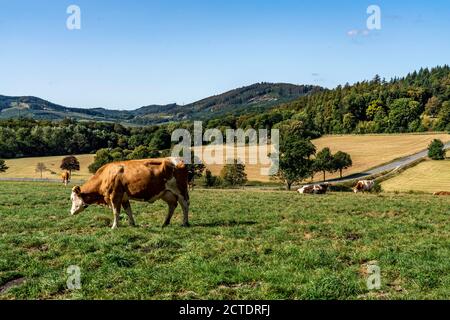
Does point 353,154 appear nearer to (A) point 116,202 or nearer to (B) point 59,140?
(B) point 59,140

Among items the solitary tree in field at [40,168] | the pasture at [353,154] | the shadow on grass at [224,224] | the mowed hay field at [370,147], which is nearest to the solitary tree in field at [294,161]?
the pasture at [353,154]

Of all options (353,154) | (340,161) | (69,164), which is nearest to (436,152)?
(340,161)

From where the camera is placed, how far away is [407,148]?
13488cm

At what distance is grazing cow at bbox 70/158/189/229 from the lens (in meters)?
17.6

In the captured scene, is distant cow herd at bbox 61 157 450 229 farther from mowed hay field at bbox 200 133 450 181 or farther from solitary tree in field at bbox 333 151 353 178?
solitary tree in field at bbox 333 151 353 178

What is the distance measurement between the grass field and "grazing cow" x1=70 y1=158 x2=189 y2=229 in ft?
220

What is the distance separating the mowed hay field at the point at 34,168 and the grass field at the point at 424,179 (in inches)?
2852

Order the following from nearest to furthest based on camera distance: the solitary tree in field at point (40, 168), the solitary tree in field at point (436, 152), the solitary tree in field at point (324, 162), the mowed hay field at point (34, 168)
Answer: the solitary tree in field at point (324, 162)
the solitary tree in field at point (436, 152)
the mowed hay field at point (34, 168)
the solitary tree in field at point (40, 168)

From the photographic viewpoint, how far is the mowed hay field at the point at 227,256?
9969mm

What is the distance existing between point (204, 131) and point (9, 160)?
83.2 meters

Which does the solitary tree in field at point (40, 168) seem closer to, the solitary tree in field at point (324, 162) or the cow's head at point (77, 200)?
the solitary tree in field at point (324, 162)
